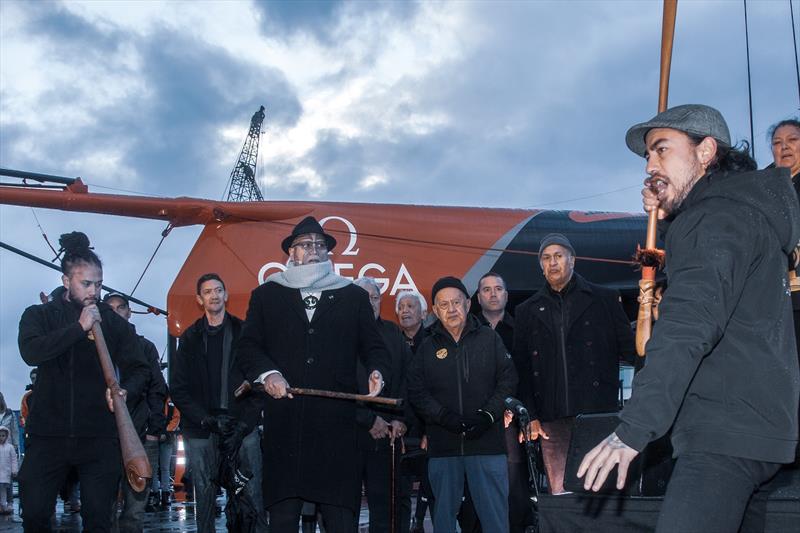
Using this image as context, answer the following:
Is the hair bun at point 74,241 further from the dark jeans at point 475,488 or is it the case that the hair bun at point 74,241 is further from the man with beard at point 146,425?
the dark jeans at point 475,488

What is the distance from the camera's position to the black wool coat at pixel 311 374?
5246 millimetres

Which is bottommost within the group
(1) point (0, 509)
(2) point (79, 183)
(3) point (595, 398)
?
(1) point (0, 509)

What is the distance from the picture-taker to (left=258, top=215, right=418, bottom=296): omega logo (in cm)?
1288

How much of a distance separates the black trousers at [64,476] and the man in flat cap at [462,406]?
7.33 ft

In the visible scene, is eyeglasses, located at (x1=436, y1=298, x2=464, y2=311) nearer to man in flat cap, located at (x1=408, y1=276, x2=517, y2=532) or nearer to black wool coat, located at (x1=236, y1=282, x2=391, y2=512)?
man in flat cap, located at (x1=408, y1=276, x2=517, y2=532)

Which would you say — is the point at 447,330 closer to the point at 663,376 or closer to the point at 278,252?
the point at 663,376

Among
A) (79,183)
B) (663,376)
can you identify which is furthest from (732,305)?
(79,183)

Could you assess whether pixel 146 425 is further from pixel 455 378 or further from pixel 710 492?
pixel 710 492

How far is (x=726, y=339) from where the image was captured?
8.72 feet

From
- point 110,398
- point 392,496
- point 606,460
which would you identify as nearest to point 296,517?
point 110,398

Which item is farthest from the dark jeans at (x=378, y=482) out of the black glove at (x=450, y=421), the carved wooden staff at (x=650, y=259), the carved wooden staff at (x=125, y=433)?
the carved wooden staff at (x=650, y=259)

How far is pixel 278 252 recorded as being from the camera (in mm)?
13031

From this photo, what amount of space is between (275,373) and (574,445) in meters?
1.73

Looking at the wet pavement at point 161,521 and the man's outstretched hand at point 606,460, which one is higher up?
the man's outstretched hand at point 606,460
